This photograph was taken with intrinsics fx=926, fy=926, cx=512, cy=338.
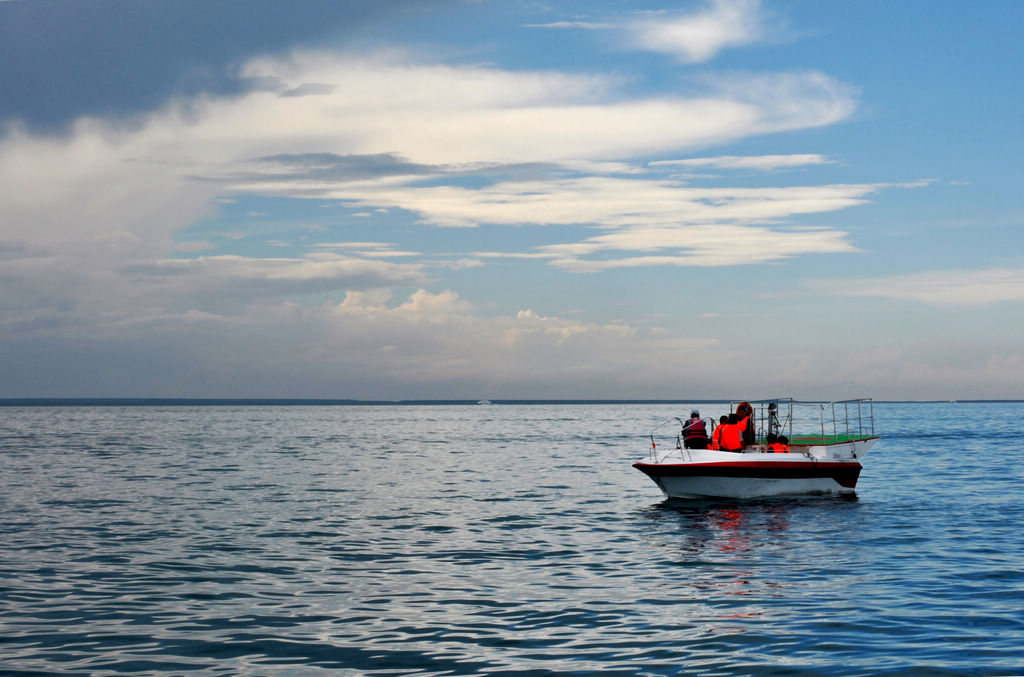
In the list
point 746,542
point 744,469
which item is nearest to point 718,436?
point 744,469

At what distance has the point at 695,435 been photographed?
110 feet

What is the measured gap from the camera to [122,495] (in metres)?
36.2

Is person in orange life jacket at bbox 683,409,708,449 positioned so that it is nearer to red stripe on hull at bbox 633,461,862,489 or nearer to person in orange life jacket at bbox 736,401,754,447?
red stripe on hull at bbox 633,461,862,489

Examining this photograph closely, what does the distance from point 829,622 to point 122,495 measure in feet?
97.0

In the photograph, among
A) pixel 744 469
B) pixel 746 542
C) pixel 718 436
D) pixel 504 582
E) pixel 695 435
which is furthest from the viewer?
pixel 718 436

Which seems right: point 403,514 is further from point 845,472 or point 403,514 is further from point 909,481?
point 909,481

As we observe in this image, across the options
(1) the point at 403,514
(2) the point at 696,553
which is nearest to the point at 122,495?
(1) the point at 403,514

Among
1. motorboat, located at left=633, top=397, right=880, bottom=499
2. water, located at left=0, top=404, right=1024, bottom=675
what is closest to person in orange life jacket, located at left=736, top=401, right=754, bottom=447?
motorboat, located at left=633, top=397, right=880, bottom=499

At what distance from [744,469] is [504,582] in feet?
54.2

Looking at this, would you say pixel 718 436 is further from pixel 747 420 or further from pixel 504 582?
pixel 504 582

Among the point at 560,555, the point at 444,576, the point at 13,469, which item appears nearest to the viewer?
the point at 444,576

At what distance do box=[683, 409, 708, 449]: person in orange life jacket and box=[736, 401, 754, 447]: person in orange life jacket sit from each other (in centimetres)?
179

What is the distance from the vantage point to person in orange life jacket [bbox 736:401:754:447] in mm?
34422

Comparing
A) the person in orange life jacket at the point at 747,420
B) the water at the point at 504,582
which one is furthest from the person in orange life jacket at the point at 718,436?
the water at the point at 504,582
